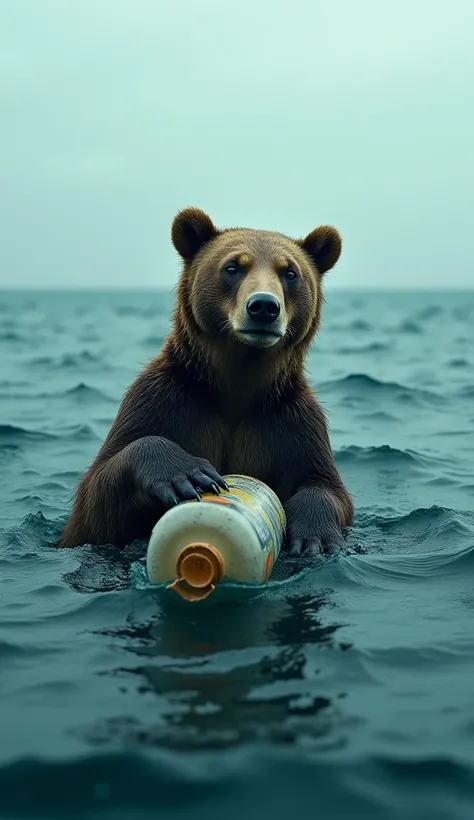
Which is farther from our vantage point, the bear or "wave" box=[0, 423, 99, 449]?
"wave" box=[0, 423, 99, 449]

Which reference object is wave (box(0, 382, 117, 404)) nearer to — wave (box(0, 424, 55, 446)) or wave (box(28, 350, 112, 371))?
wave (box(0, 424, 55, 446))

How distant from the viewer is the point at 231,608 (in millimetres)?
5051

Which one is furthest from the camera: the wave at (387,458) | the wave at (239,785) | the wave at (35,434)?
the wave at (35,434)

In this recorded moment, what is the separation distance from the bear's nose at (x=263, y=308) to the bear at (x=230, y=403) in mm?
198

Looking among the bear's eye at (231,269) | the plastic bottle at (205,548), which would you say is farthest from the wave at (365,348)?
the plastic bottle at (205,548)

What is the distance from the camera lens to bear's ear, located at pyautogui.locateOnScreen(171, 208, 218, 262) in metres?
6.86

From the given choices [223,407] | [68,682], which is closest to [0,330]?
[223,407]

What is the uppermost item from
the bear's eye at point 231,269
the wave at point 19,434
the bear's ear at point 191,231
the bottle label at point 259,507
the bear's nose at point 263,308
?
the bear's ear at point 191,231

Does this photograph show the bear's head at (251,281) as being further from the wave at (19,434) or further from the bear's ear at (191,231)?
the wave at (19,434)

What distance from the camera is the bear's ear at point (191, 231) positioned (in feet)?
22.5

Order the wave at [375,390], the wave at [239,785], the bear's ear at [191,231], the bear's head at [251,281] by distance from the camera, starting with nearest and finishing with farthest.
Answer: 1. the wave at [239,785]
2. the bear's head at [251,281]
3. the bear's ear at [191,231]
4. the wave at [375,390]

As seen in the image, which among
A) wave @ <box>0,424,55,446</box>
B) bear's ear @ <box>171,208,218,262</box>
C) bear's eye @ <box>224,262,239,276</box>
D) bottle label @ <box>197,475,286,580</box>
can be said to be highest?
bear's ear @ <box>171,208,218,262</box>

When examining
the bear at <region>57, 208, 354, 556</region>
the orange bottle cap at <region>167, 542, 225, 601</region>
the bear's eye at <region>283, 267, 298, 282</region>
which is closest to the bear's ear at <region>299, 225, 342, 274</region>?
the bear at <region>57, 208, 354, 556</region>

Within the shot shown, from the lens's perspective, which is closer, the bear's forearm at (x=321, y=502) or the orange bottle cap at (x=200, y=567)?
the orange bottle cap at (x=200, y=567)
